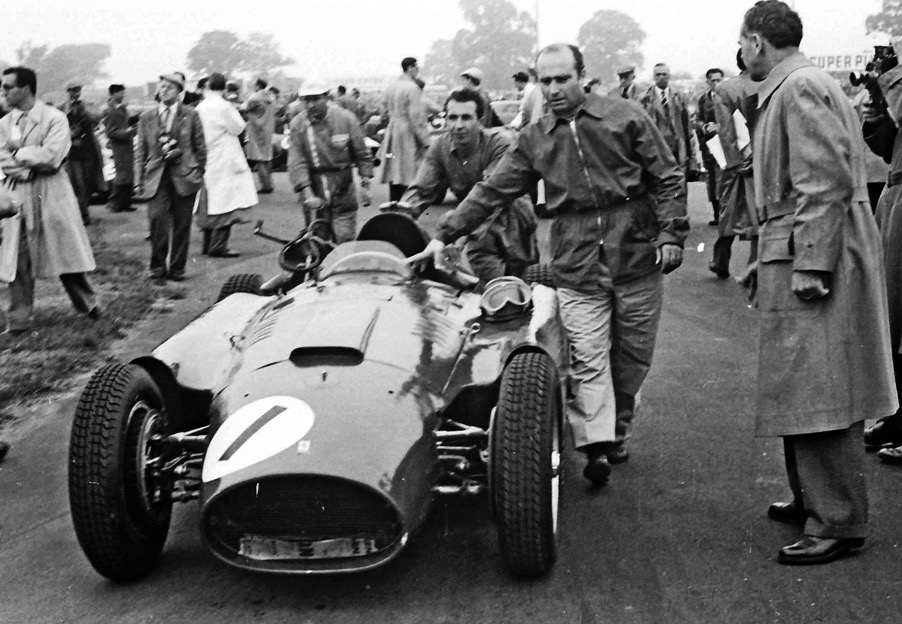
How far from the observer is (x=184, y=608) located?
4223mm

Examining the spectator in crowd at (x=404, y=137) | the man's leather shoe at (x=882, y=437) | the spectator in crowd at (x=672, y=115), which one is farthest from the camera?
the spectator in crowd at (x=404, y=137)

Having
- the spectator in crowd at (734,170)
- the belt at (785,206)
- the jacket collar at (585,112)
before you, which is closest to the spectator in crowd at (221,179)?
the spectator in crowd at (734,170)

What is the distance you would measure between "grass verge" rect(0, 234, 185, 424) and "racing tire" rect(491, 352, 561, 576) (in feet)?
13.7

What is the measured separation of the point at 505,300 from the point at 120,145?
44.7 ft

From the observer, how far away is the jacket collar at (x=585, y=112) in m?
5.39

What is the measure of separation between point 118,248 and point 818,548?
450 inches

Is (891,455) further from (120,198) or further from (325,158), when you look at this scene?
(120,198)

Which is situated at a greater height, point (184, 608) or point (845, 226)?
point (845, 226)

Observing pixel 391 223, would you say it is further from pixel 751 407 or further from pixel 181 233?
pixel 181 233

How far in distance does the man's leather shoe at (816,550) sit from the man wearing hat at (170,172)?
8.46 m

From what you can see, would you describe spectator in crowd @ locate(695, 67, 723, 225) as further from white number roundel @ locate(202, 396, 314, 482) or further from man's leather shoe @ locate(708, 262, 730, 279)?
white number roundel @ locate(202, 396, 314, 482)

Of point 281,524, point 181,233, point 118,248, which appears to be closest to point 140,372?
point 281,524

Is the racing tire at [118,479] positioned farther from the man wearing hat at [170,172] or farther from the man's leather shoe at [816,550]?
the man wearing hat at [170,172]

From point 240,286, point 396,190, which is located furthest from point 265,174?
point 240,286
